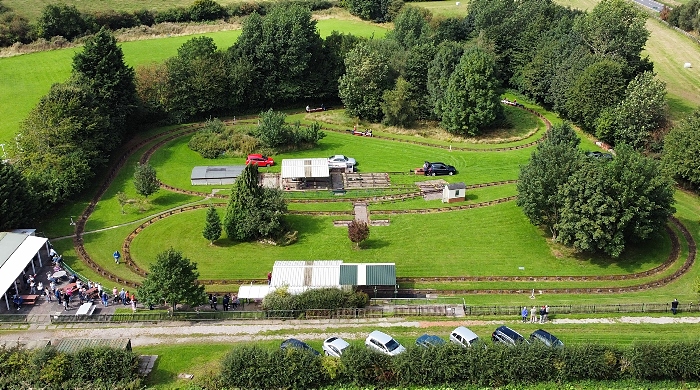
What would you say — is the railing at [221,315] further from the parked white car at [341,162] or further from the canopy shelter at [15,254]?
the parked white car at [341,162]

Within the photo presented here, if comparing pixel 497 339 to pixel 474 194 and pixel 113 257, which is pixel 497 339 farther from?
pixel 113 257

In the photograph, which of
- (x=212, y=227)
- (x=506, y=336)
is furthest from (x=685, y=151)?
(x=212, y=227)

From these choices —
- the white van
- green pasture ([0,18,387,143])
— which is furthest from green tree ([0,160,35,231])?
the white van

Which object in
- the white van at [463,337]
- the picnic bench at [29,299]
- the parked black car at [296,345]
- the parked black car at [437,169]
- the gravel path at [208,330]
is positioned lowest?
the picnic bench at [29,299]

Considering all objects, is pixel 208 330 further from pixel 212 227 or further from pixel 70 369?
pixel 212 227

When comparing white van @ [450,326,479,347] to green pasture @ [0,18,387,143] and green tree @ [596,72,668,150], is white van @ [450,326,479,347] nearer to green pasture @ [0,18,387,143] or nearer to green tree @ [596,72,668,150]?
green tree @ [596,72,668,150]

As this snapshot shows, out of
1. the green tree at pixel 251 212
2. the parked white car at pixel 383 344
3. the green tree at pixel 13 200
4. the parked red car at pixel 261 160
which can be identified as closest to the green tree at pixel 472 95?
the parked red car at pixel 261 160

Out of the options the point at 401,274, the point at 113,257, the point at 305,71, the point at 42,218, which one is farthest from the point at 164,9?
the point at 401,274
